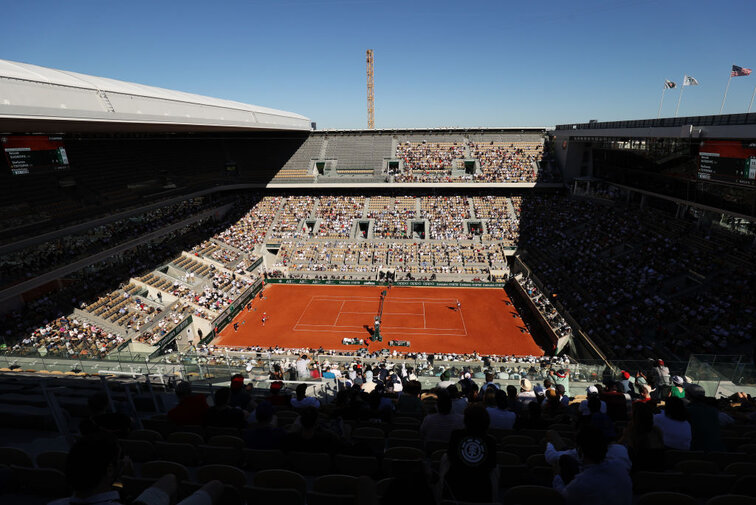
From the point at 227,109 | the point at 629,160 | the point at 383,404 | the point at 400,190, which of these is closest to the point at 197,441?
the point at 383,404

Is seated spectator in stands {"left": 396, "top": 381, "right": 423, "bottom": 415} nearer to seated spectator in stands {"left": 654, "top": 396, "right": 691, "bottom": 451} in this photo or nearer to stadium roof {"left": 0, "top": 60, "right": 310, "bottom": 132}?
seated spectator in stands {"left": 654, "top": 396, "right": 691, "bottom": 451}

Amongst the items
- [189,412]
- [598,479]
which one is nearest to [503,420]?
[598,479]

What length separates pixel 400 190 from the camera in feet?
156

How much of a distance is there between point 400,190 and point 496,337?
24.8 metres

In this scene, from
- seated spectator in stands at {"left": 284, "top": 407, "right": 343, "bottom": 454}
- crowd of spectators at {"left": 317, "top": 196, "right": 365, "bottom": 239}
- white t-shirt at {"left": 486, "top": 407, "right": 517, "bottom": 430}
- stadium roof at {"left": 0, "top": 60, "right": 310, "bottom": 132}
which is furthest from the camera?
crowd of spectators at {"left": 317, "top": 196, "right": 365, "bottom": 239}

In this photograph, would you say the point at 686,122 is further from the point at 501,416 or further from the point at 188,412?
the point at 188,412

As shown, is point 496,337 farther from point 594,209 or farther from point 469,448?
point 469,448

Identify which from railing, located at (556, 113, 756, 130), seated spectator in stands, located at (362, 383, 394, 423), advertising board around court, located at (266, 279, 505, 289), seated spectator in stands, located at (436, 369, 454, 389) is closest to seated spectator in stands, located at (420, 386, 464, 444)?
seated spectator in stands, located at (362, 383, 394, 423)

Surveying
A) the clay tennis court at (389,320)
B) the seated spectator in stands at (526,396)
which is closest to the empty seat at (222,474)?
the seated spectator in stands at (526,396)

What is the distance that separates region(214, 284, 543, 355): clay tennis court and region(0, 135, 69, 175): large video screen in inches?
620

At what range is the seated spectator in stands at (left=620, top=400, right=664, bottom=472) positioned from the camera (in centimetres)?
450

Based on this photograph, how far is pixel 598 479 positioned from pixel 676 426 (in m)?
3.02

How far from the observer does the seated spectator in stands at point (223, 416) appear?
6129mm

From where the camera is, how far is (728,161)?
72.1ft
